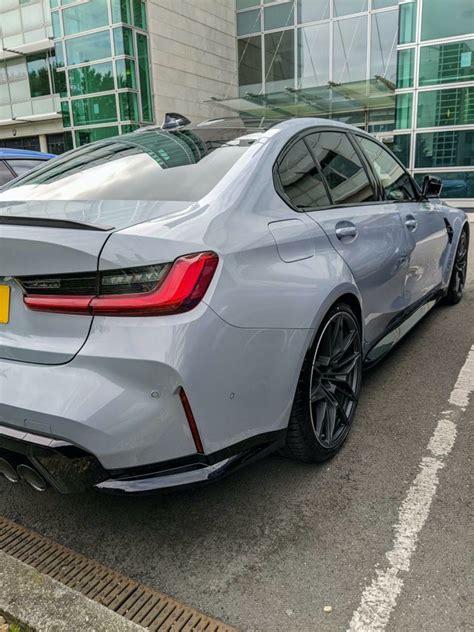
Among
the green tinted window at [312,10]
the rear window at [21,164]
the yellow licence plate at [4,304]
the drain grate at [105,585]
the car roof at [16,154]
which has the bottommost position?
the drain grate at [105,585]

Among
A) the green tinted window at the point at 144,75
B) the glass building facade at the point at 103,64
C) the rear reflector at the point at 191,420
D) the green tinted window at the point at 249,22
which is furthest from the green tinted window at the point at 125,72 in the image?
the rear reflector at the point at 191,420

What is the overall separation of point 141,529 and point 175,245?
4.15 feet

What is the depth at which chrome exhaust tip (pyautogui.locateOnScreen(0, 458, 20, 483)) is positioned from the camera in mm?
1887

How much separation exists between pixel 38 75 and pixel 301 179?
2733 cm

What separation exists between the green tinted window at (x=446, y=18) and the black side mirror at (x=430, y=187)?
45.0 feet

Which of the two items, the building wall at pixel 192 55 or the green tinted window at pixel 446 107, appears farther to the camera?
the building wall at pixel 192 55

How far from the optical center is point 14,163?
6.09 m

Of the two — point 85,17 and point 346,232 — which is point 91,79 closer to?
point 85,17

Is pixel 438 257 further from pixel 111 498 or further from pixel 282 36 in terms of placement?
pixel 282 36

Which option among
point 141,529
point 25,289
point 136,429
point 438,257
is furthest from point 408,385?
point 25,289

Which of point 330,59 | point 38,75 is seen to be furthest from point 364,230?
point 38,75

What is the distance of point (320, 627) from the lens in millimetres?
1706

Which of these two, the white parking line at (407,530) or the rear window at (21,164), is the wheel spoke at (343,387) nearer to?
the white parking line at (407,530)

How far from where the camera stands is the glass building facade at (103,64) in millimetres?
20016
